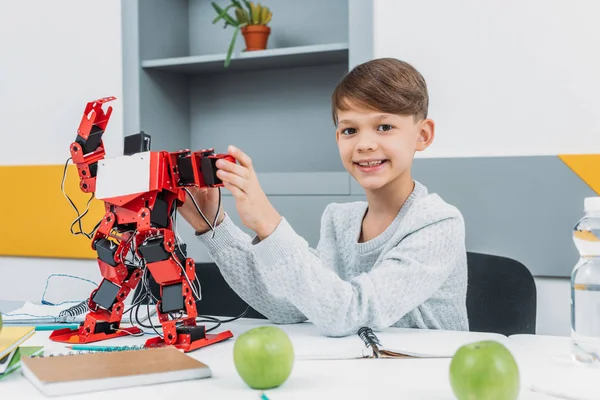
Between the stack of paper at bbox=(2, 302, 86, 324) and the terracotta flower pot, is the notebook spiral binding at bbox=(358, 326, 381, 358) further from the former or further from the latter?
the terracotta flower pot

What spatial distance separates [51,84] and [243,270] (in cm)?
166

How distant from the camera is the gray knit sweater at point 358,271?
0.96 m

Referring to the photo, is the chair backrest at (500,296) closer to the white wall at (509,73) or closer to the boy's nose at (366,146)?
the white wall at (509,73)

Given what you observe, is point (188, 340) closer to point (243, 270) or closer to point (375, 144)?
point (243, 270)

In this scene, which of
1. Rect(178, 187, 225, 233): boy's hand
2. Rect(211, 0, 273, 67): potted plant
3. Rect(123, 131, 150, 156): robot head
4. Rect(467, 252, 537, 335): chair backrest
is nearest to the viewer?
Rect(123, 131, 150, 156): robot head

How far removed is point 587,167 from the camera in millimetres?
1742

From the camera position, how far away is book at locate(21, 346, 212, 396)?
2.42 feet

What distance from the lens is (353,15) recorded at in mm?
2010

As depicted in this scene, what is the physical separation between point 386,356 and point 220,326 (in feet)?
1.20

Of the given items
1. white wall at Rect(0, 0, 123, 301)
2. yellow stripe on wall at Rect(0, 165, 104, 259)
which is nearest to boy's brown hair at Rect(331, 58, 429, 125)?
white wall at Rect(0, 0, 123, 301)

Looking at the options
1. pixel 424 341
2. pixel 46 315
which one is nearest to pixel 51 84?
pixel 46 315

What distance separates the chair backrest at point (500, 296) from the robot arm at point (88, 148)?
3.24 feet

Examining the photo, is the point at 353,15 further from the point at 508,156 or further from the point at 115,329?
the point at 115,329

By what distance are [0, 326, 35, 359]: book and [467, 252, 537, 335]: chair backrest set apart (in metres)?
1.05
